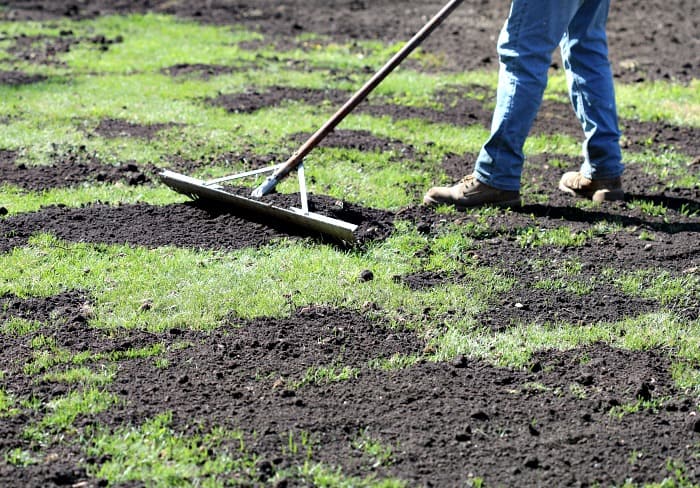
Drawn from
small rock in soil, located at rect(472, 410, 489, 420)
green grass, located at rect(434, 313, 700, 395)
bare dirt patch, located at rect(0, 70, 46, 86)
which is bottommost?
green grass, located at rect(434, 313, 700, 395)

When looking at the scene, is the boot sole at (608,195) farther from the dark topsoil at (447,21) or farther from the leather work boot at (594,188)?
the dark topsoil at (447,21)

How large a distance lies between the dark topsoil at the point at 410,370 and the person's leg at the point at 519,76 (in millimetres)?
301

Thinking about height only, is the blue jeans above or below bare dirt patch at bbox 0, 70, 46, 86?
above

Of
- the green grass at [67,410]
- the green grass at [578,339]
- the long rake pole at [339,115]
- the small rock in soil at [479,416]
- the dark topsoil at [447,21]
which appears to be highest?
the long rake pole at [339,115]

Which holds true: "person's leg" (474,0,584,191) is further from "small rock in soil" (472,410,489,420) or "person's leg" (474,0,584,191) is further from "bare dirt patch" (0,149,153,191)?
"small rock in soil" (472,410,489,420)

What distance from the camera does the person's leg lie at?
5594mm

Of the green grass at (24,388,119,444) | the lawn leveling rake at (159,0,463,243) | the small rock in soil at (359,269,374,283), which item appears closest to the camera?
the green grass at (24,388,119,444)

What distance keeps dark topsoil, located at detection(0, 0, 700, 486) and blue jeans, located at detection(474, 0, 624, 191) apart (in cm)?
31

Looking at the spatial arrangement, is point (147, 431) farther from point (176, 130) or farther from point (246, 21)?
point (246, 21)

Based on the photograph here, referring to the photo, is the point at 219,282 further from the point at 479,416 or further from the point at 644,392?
the point at 644,392

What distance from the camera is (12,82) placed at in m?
8.91

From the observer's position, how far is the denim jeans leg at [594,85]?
6.11 meters

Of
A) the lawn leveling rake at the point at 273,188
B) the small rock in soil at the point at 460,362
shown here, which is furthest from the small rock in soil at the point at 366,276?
the small rock in soil at the point at 460,362

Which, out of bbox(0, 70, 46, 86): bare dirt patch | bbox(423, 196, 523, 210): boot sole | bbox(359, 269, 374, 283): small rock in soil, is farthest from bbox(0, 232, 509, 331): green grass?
bbox(0, 70, 46, 86): bare dirt patch
